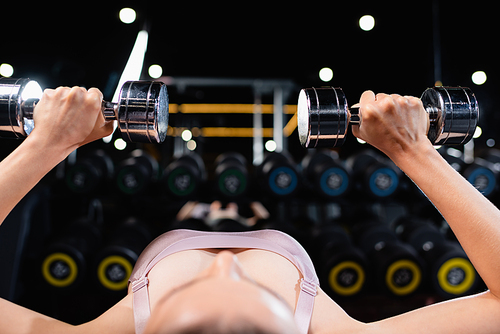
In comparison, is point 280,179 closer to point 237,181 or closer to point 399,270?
point 237,181

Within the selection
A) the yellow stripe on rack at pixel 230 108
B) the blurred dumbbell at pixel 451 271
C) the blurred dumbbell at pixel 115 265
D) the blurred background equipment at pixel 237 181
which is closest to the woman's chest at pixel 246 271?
the blurred background equipment at pixel 237 181

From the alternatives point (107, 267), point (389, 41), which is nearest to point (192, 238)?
point (107, 267)

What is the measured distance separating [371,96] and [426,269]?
1878mm

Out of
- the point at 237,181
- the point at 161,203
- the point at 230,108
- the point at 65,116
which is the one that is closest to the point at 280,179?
the point at 237,181

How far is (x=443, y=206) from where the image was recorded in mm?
804

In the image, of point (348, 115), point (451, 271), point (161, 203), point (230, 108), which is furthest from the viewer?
point (230, 108)

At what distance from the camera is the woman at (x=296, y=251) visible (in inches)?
30.7

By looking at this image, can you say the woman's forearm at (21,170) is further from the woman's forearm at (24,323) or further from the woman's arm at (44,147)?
the woman's forearm at (24,323)

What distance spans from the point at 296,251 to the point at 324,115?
1.28 ft

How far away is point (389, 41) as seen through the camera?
10.9ft

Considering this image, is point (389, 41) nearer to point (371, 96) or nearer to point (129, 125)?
point (371, 96)

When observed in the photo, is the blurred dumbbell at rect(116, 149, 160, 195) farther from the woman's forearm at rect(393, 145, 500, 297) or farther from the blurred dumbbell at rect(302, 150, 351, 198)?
the woman's forearm at rect(393, 145, 500, 297)

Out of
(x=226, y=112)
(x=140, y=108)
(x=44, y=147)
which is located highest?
(x=226, y=112)

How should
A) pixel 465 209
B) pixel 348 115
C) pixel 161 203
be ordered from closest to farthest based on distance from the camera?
pixel 465 209 < pixel 348 115 < pixel 161 203
